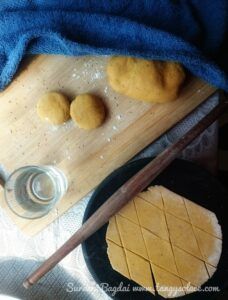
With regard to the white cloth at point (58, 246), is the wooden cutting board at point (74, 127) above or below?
above

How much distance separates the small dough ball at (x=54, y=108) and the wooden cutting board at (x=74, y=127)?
0.06 feet

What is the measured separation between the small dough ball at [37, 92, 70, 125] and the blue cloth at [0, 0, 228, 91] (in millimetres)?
66

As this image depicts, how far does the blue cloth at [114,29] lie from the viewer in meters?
0.68

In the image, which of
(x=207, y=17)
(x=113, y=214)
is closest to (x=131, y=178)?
(x=113, y=214)

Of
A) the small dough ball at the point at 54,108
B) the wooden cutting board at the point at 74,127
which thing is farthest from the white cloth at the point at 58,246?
the small dough ball at the point at 54,108

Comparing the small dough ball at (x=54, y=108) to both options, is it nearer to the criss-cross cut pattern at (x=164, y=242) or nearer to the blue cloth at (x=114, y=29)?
the blue cloth at (x=114, y=29)

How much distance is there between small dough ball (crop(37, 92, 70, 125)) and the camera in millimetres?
694

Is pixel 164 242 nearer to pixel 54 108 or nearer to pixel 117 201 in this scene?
pixel 117 201

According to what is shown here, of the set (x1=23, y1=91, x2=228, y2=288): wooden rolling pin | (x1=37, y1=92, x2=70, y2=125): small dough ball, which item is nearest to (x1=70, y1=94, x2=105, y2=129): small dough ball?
(x1=37, y1=92, x2=70, y2=125): small dough ball

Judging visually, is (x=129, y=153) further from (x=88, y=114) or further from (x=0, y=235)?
(x=0, y=235)

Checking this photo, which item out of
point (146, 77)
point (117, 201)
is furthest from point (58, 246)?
Answer: point (146, 77)

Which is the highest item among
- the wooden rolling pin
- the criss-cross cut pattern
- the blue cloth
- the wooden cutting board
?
the blue cloth

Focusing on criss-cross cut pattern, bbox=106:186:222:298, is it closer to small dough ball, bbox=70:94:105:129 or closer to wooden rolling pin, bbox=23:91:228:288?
wooden rolling pin, bbox=23:91:228:288

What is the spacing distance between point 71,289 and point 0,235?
0.47 feet
